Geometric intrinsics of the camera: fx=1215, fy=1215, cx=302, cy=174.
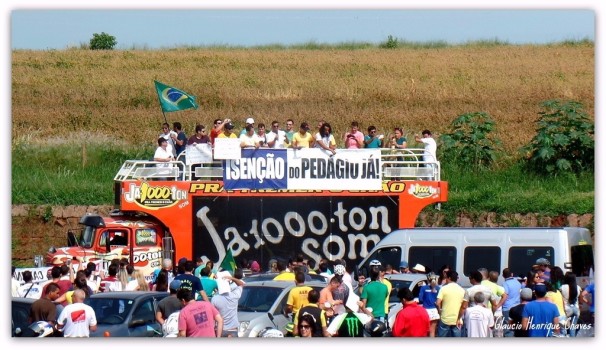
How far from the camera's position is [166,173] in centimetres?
2661

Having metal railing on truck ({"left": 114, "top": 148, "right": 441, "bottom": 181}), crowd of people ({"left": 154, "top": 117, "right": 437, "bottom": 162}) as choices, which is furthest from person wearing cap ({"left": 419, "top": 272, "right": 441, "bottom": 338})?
metal railing on truck ({"left": 114, "top": 148, "right": 441, "bottom": 181})

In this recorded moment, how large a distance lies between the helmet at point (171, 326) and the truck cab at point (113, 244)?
27.7 feet

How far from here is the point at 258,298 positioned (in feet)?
60.8

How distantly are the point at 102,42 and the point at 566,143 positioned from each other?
3827 centimetres

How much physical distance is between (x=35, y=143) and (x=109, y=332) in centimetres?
2289

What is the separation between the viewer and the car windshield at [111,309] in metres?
16.8

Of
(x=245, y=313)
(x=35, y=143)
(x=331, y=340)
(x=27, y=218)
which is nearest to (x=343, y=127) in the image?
(x=35, y=143)

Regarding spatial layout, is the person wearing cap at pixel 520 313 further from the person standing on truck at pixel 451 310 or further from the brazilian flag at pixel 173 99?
the brazilian flag at pixel 173 99

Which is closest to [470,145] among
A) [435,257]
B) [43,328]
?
[435,257]

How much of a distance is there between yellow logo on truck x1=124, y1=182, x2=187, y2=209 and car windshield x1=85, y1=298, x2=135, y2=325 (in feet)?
29.2

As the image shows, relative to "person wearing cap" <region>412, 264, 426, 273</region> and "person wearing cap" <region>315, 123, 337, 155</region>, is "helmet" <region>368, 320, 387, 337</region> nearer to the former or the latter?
"person wearing cap" <region>412, 264, 426, 273</region>

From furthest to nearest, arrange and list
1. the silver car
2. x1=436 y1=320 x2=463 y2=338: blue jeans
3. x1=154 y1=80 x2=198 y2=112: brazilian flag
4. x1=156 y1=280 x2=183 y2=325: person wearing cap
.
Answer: x1=154 y1=80 x2=198 y2=112: brazilian flag < the silver car < x1=436 y1=320 x2=463 y2=338: blue jeans < x1=156 y1=280 x2=183 y2=325: person wearing cap

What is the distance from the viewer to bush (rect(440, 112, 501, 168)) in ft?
115

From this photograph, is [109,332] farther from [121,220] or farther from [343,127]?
[343,127]
